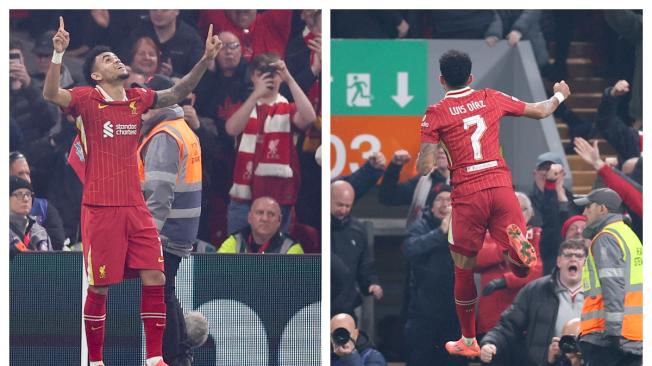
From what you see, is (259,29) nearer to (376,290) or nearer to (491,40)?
(491,40)

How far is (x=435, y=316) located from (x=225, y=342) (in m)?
1.92

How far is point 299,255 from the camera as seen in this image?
1422cm

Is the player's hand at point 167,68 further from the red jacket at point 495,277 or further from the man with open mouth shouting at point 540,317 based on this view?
the man with open mouth shouting at point 540,317

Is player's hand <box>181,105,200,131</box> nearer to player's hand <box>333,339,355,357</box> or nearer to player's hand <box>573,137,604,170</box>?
player's hand <box>333,339,355,357</box>

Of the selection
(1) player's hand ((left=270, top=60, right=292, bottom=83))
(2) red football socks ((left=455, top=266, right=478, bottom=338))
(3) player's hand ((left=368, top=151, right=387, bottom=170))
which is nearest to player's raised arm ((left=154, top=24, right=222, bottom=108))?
(1) player's hand ((left=270, top=60, right=292, bottom=83))

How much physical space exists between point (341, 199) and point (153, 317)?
2.46m

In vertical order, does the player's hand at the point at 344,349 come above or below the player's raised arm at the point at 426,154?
below

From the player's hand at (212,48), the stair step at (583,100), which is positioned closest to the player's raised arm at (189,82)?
the player's hand at (212,48)

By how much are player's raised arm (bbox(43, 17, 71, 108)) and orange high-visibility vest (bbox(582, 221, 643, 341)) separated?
4.39 m

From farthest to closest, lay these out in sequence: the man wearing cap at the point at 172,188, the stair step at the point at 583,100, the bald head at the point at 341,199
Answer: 1. the stair step at the point at 583,100
2. the bald head at the point at 341,199
3. the man wearing cap at the point at 172,188

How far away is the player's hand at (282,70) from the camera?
14.4 m

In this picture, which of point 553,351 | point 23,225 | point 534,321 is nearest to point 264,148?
point 23,225

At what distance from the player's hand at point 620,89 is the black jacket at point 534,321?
1.96 m
